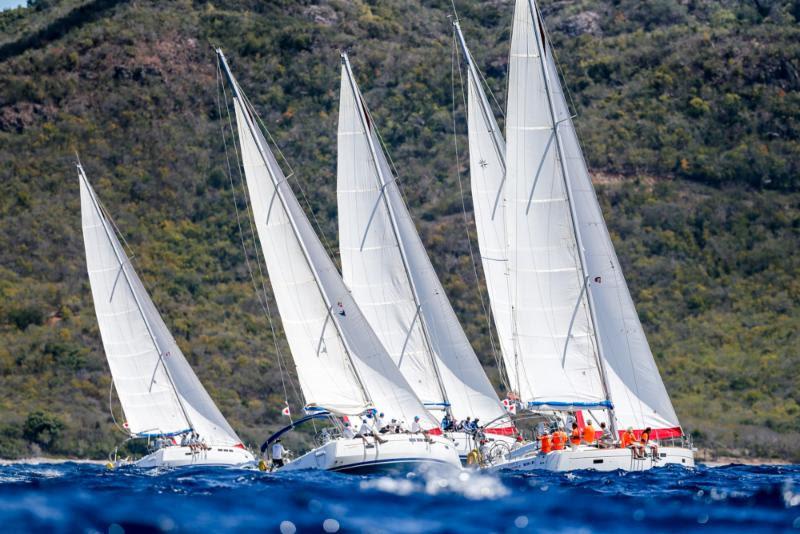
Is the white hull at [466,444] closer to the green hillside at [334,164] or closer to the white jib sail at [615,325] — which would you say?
the white jib sail at [615,325]

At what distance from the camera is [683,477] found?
30562 millimetres

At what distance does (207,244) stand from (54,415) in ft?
72.4

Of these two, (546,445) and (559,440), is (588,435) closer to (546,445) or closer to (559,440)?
(559,440)

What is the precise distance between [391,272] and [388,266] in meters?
0.20

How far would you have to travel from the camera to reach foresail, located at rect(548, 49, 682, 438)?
113 feet

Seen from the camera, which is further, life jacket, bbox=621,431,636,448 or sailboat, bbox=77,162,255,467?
sailboat, bbox=77,162,255,467

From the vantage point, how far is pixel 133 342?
45375mm

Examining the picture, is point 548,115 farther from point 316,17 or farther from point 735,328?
point 316,17

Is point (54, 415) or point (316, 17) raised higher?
point (316, 17)

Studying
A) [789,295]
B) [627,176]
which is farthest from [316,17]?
[789,295]

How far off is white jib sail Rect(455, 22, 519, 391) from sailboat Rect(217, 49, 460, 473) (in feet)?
Result: 26.6

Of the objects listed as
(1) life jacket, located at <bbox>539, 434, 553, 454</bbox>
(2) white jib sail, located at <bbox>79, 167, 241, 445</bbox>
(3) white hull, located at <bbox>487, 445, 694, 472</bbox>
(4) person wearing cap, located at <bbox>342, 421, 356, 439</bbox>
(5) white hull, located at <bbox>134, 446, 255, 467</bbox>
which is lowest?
(5) white hull, located at <bbox>134, 446, 255, 467</bbox>

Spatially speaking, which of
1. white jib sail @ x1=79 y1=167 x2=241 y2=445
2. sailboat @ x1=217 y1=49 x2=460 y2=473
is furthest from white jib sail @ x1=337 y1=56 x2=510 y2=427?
white jib sail @ x1=79 y1=167 x2=241 y2=445

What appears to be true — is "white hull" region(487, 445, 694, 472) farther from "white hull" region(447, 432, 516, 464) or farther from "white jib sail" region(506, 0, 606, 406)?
"white hull" region(447, 432, 516, 464)
